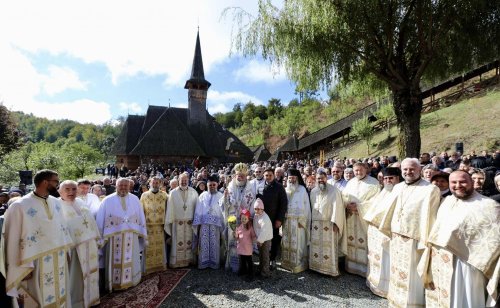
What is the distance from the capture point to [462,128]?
22328mm

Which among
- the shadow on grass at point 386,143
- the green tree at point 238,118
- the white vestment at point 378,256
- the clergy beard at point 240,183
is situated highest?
the green tree at point 238,118

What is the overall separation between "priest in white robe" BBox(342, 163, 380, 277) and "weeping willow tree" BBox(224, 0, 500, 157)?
2916 mm

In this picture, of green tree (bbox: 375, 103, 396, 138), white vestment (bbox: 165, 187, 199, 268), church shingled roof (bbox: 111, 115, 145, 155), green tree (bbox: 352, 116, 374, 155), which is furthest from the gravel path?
church shingled roof (bbox: 111, 115, 145, 155)

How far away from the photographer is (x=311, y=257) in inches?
241

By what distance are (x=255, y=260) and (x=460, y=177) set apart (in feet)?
15.9

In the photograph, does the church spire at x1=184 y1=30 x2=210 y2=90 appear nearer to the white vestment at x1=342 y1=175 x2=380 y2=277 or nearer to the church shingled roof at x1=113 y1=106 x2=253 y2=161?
the church shingled roof at x1=113 y1=106 x2=253 y2=161

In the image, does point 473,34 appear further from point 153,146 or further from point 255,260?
point 153,146

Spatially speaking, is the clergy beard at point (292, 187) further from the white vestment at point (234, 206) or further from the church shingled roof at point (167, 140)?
the church shingled roof at point (167, 140)

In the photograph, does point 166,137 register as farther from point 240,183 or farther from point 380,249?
point 380,249

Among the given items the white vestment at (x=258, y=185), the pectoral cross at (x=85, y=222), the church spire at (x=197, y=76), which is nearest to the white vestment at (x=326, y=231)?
the white vestment at (x=258, y=185)

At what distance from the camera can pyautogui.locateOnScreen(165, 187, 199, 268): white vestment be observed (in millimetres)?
6590

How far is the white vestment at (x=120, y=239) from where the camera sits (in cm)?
543

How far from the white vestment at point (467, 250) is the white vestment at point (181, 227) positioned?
4.76m

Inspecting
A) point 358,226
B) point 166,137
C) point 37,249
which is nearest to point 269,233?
point 358,226
